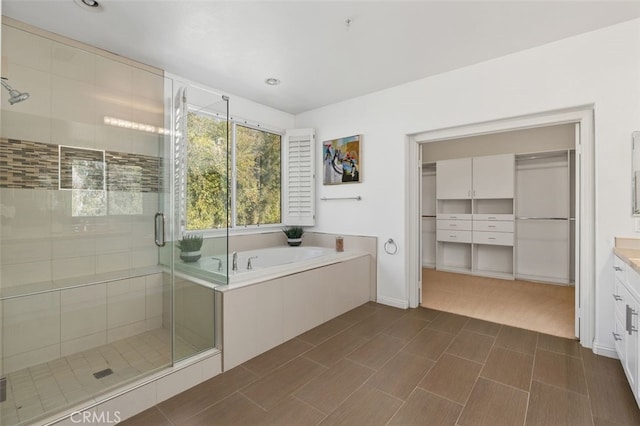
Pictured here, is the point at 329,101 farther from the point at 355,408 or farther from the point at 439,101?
the point at 355,408

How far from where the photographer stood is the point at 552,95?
2.62m

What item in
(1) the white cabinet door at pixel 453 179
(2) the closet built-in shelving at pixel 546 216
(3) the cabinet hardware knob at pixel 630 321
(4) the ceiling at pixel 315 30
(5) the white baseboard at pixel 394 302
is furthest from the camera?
(1) the white cabinet door at pixel 453 179

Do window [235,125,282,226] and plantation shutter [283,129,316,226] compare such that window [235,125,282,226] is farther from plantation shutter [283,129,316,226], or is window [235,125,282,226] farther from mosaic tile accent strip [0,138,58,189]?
mosaic tile accent strip [0,138,58,189]

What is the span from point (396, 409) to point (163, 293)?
1994mm

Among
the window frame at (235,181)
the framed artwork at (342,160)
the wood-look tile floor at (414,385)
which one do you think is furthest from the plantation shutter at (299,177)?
the wood-look tile floor at (414,385)

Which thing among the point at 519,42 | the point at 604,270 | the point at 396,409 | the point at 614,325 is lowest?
the point at 396,409

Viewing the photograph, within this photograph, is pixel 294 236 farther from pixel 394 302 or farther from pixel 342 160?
pixel 394 302

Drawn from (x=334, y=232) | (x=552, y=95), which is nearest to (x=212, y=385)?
(x=334, y=232)

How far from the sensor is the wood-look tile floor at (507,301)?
3.10 metres

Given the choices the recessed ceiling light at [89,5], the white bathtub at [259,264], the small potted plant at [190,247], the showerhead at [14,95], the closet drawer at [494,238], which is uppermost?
the recessed ceiling light at [89,5]

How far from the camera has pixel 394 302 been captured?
3.59 metres

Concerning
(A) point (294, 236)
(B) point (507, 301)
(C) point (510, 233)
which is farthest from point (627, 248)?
(A) point (294, 236)

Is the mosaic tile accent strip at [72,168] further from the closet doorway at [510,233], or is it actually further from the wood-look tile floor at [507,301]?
the wood-look tile floor at [507,301]

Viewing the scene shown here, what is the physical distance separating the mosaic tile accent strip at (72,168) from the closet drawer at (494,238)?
15.3ft
